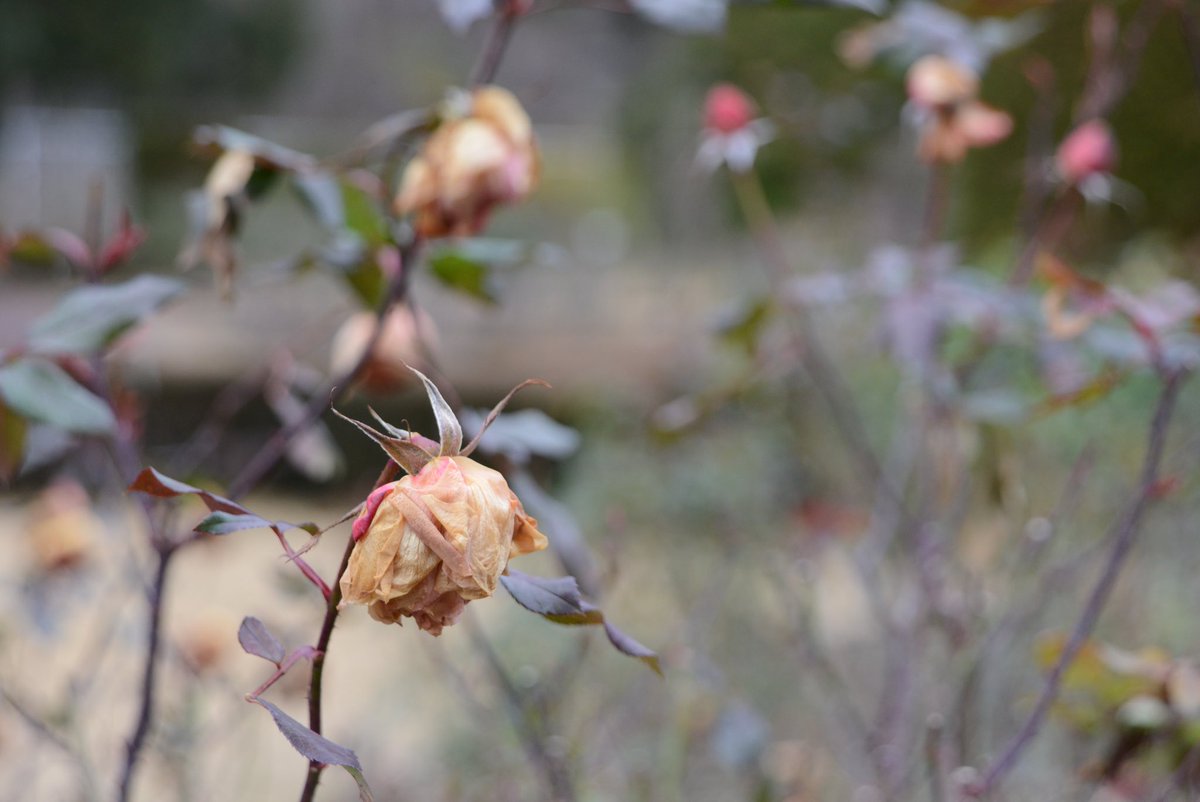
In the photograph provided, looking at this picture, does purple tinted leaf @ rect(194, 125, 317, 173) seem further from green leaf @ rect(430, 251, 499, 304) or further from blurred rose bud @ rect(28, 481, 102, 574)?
blurred rose bud @ rect(28, 481, 102, 574)

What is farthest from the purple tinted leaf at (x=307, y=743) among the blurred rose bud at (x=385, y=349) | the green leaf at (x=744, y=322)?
the green leaf at (x=744, y=322)

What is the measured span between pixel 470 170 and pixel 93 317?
0.12 meters

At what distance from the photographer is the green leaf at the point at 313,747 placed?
0.60 feet

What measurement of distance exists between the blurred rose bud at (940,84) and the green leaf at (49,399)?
0.41 meters

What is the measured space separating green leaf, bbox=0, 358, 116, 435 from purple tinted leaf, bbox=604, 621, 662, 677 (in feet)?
0.57

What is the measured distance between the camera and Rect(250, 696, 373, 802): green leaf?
184 millimetres

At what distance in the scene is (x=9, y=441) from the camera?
Result: 34cm

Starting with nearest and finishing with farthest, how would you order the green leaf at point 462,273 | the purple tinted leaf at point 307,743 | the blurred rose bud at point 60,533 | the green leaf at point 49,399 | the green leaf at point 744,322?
the purple tinted leaf at point 307,743 < the green leaf at point 49,399 < the green leaf at point 462,273 < the green leaf at point 744,322 < the blurred rose bud at point 60,533

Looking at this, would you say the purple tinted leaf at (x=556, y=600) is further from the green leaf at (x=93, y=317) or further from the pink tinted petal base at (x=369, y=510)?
the green leaf at (x=93, y=317)

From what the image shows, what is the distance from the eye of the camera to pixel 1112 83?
644 mm

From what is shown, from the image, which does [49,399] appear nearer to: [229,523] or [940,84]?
[229,523]

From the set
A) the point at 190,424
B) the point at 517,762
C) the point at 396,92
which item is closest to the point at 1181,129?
the point at 517,762

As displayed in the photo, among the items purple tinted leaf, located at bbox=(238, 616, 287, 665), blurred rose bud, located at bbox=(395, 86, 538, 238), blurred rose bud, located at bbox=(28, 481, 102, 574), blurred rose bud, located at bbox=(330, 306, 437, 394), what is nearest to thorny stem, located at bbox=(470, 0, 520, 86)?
blurred rose bud, located at bbox=(395, 86, 538, 238)

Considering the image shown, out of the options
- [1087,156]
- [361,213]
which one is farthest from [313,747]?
[1087,156]
